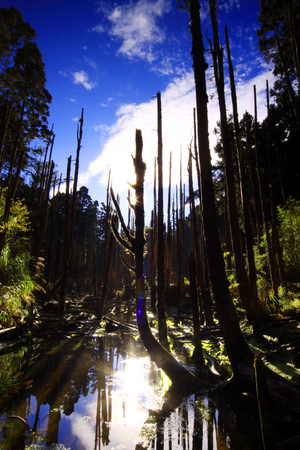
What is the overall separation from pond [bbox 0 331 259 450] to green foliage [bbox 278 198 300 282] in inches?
289

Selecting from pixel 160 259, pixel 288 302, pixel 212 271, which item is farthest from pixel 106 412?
pixel 288 302

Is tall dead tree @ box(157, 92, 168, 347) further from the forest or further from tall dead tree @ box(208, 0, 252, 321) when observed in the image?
tall dead tree @ box(208, 0, 252, 321)

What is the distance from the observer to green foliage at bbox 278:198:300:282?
35.6 ft

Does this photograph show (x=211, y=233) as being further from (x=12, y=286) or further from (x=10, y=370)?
(x=12, y=286)

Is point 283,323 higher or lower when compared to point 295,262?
lower

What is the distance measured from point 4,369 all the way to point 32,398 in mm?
2471

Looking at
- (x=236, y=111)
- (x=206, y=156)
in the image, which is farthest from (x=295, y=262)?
(x=206, y=156)

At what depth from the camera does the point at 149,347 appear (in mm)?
6145

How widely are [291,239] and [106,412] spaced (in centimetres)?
1004

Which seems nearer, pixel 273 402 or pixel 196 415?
pixel 273 402

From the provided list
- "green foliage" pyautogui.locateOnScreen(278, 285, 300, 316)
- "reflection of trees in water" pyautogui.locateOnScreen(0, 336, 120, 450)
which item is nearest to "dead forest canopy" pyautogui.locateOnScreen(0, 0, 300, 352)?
"green foliage" pyautogui.locateOnScreen(278, 285, 300, 316)

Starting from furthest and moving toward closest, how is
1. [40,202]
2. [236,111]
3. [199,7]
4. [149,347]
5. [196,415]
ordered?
1. [40,202]
2. [236,111]
3. [199,7]
4. [149,347]
5. [196,415]

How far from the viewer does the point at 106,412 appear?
195 inches

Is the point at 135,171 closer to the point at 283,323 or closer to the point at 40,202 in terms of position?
the point at 283,323
